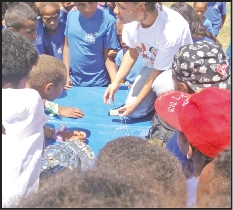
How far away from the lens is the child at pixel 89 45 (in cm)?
310

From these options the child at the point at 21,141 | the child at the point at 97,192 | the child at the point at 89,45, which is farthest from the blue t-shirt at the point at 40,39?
the child at the point at 97,192

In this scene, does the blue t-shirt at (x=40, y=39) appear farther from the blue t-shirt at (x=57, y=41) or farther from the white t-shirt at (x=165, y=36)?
the white t-shirt at (x=165, y=36)

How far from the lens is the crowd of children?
0.78m

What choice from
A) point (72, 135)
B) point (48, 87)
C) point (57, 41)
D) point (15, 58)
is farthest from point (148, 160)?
point (57, 41)

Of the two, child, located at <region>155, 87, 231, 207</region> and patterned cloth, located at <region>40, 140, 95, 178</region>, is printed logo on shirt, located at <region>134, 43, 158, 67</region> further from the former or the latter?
child, located at <region>155, 87, 231, 207</region>

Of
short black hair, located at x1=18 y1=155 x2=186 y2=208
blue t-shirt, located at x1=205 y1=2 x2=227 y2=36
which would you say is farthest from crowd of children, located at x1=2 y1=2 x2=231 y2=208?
blue t-shirt, located at x1=205 y1=2 x2=227 y2=36

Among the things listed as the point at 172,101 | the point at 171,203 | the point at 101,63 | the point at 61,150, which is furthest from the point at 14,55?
the point at 101,63

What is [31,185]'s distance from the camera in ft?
4.53

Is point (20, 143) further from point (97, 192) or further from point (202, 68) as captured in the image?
point (202, 68)

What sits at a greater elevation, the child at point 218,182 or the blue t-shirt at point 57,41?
the child at point 218,182

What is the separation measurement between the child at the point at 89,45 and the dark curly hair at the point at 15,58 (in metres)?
1.36

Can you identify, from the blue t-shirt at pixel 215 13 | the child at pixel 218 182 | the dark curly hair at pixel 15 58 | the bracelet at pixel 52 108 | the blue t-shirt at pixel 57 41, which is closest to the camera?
the child at pixel 218 182

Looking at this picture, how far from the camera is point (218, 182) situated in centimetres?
106

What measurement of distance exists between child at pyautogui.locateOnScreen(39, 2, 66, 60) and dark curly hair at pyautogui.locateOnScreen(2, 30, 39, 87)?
150 cm
